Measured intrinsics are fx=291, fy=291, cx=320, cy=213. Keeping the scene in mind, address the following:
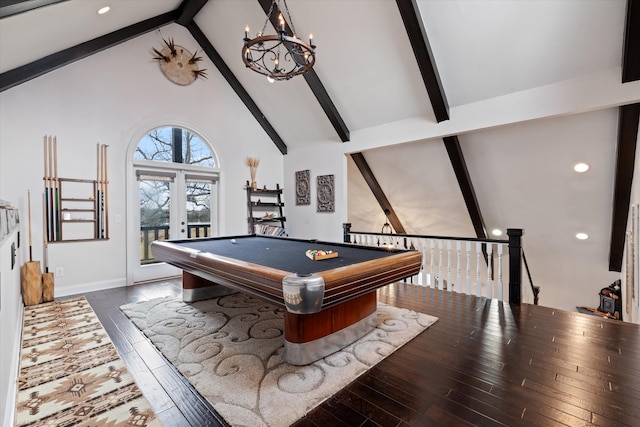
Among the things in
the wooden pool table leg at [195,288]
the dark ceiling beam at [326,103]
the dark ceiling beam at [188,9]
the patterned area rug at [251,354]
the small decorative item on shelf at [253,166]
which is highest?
the dark ceiling beam at [188,9]

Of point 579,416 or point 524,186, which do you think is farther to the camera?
point 524,186

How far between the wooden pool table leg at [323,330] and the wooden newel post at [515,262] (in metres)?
2.06

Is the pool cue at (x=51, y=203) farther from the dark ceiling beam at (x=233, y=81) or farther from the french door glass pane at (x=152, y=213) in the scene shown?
the dark ceiling beam at (x=233, y=81)

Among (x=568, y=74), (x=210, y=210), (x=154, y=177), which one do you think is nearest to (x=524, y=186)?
(x=568, y=74)

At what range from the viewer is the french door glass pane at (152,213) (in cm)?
486

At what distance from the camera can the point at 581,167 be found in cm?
388

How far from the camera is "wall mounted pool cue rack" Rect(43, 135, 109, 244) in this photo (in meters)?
3.91

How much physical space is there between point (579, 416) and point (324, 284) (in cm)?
154

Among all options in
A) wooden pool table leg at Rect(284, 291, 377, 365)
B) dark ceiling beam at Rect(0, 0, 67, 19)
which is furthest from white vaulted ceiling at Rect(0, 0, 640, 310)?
wooden pool table leg at Rect(284, 291, 377, 365)

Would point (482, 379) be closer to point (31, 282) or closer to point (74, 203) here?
point (31, 282)

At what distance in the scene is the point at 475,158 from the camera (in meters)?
4.64

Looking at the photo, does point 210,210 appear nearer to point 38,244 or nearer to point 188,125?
point 188,125

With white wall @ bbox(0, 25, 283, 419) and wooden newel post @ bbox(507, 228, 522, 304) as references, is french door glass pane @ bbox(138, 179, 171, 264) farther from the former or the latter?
wooden newel post @ bbox(507, 228, 522, 304)

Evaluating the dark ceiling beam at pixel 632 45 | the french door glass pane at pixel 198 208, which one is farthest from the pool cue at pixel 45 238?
the dark ceiling beam at pixel 632 45
